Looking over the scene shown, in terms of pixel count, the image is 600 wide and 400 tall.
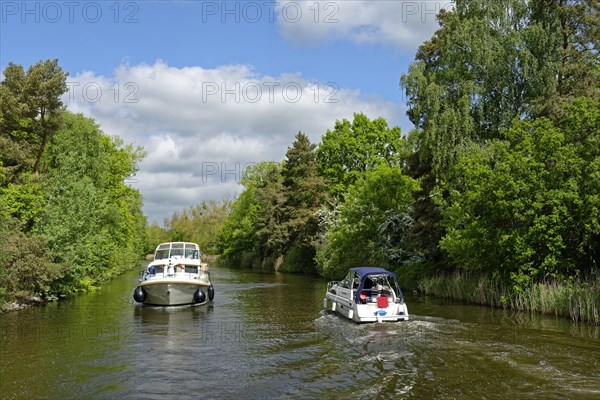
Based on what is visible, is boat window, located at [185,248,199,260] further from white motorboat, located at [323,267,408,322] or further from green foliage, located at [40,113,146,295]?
white motorboat, located at [323,267,408,322]

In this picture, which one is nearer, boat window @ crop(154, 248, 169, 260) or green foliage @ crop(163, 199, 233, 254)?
boat window @ crop(154, 248, 169, 260)

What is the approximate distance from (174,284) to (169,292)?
550 millimetres

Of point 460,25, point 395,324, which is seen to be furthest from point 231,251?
point 395,324

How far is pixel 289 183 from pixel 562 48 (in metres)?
40.7

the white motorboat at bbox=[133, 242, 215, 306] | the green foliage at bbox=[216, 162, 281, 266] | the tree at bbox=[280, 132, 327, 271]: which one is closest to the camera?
the white motorboat at bbox=[133, 242, 215, 306]

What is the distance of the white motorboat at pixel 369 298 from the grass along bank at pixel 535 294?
6.21 meters

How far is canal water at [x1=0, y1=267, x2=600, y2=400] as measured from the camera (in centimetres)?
1266

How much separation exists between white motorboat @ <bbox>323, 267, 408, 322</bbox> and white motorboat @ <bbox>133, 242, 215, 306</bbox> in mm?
7647

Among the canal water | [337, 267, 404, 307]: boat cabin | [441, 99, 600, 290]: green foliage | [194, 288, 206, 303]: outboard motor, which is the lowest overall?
the canal water

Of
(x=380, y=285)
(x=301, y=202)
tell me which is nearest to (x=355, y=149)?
(x=301, y=202)

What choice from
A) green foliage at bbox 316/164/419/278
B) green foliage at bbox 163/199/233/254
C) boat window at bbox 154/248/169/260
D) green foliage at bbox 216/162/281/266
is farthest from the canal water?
green foliage at bbox 163/199/233/254

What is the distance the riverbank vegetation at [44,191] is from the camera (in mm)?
26984

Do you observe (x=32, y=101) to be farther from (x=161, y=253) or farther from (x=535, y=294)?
(x=535, y=294)

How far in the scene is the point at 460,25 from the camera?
111ft
